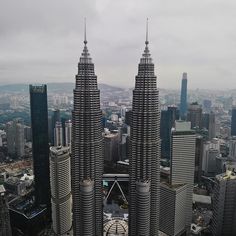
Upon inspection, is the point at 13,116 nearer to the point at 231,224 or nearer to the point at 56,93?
the point at 56,93

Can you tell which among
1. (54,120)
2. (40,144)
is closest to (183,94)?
(54,120)

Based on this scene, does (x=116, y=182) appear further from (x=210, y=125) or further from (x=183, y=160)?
(x=210, y=125)

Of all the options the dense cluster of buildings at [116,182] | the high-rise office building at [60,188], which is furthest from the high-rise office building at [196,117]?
the high-rise office building at [60,188]

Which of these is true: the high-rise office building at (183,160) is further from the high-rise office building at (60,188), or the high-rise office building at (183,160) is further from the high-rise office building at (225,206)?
the high-rise office building at (60,188)

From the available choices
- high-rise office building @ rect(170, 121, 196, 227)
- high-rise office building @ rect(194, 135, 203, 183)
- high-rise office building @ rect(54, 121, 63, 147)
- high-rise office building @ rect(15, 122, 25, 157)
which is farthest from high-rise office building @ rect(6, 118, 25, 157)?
high-rise office building @ rect(170, 121, 196, 227)

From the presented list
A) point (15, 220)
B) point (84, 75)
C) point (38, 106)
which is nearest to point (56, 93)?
point (38, 106)
